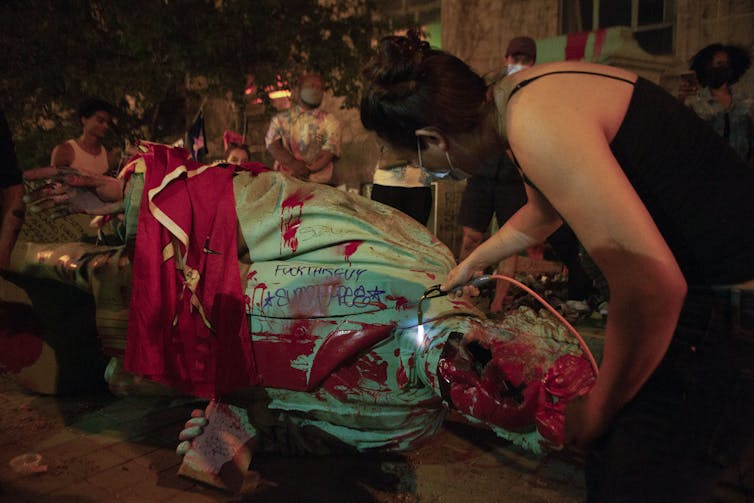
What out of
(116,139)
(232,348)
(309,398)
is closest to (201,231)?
(232,348)

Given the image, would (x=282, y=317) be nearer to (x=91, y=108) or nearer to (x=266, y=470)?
(x=266, y=470)

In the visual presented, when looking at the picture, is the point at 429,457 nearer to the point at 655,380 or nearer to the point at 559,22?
the point at 655,380

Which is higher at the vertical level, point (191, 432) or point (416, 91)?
point (416, 91)

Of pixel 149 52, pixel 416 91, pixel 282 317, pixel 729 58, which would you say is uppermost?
pixel 149 52

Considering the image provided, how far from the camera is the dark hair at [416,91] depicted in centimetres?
147

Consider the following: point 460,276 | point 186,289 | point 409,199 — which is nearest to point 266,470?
point 186,289

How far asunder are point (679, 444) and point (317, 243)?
1669 millimetres

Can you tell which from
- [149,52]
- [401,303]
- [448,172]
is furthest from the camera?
[149,52]

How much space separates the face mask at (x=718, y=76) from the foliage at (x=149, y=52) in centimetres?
488

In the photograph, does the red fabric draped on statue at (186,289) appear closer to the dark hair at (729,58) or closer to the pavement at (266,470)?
the pavement at (266,470)

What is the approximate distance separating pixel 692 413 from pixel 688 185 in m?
0.51

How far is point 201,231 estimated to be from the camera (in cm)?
267

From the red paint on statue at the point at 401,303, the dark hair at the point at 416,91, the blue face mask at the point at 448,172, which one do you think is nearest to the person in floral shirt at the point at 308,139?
the red paint on statue at the point at 401,303

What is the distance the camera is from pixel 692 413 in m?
1.24
